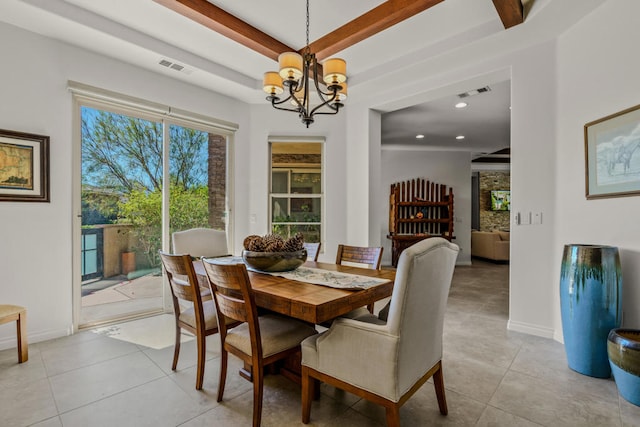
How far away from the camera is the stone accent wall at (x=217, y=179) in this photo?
400 centimetres

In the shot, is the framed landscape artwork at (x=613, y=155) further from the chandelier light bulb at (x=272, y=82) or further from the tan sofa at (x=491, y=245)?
the tan sofa at (x=491, y=245)

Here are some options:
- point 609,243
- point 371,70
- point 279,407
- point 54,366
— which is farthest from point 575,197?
point 54,366

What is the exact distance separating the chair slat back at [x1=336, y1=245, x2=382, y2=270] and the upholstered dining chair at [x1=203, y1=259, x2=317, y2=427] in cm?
84

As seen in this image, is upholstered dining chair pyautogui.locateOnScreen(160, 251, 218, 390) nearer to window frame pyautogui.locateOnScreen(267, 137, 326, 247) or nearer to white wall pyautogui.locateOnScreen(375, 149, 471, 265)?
window frame pyautogui.locateOnScreen(267, 137, 326, 247)

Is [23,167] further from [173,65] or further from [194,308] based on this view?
[194,308]

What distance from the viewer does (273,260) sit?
2014 millimetres

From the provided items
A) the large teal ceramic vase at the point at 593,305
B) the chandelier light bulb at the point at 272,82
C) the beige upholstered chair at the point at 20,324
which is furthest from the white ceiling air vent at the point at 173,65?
the large teal ceramic vase at the point at 593,305

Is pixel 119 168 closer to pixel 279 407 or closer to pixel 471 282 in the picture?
pixel 279 407

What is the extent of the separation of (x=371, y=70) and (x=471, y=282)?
3758mm

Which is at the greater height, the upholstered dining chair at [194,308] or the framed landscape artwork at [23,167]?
the framed landscape artwork at [23,167]

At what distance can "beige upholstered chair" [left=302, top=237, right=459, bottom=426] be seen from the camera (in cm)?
129

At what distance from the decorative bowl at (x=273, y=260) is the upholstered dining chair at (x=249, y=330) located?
0.32 metres

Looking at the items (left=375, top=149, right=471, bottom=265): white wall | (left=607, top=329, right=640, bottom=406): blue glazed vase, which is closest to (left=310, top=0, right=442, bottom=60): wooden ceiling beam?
(left=607, top=329, right=640, bottom=406): blue glazed vase

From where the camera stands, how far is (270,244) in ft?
6.72
